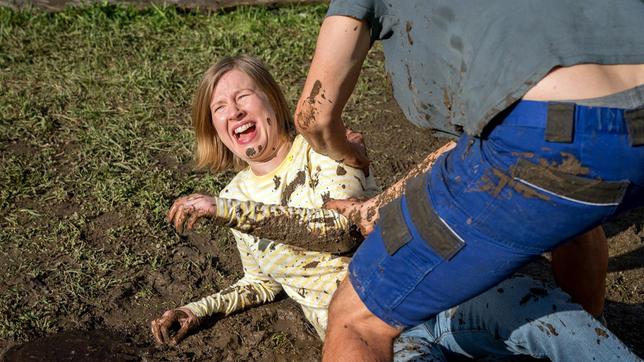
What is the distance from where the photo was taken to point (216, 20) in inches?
251

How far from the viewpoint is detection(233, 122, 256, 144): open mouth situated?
144 inches

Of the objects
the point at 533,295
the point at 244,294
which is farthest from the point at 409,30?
the point at 244,294

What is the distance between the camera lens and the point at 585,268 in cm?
340

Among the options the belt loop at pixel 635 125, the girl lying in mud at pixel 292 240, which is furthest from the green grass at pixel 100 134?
the belt loop at pixel 635 125

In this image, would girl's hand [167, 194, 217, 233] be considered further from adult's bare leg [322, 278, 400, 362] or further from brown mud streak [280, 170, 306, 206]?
adult's bare leg [322, 278, 400, 362]

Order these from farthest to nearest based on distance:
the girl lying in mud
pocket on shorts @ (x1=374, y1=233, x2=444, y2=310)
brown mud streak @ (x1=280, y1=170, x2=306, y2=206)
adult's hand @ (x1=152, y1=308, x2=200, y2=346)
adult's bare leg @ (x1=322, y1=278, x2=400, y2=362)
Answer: adult's hand @ (x1=152, y1=308, x2=200, y2=346)
brown mud streak @ (x1=280, y1=170, x2=306, y2=206)
the girl lying in mud
adult's bare leg @ (x1=322, y1=278, x2=400, y2=362)
pocket on shorts @ (x1=374, y1=233, x2=444, y2=310)

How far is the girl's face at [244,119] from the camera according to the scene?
364 centimetres

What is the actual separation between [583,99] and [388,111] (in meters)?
3.24

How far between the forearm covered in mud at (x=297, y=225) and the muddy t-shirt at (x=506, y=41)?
0.87 m

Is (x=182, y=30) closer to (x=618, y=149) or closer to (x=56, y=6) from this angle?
(x=56, y=6)

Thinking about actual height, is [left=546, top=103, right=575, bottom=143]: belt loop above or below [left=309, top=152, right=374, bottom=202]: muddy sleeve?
above

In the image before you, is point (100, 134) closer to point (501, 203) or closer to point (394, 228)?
point (394, 228)

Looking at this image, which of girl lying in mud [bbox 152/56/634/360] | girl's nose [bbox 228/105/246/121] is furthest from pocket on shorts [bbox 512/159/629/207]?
girl's nose [bbox 228/105/246/121]

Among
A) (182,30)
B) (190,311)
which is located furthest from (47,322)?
(182,30)
